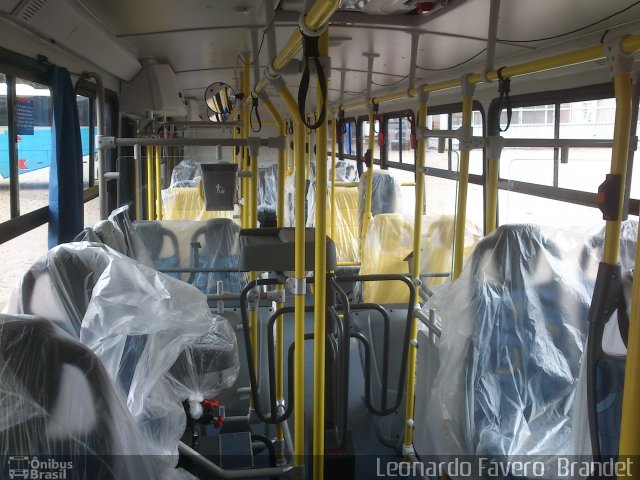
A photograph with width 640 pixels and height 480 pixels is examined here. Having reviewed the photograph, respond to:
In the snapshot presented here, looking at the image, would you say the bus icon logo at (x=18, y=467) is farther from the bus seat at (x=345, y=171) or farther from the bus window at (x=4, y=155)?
the bus seat at (x=345, y=171)

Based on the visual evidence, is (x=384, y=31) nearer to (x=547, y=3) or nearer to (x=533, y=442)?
(x=547, y=3)

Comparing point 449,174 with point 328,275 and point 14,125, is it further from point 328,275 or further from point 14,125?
point 14,125

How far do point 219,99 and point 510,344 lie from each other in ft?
11.9

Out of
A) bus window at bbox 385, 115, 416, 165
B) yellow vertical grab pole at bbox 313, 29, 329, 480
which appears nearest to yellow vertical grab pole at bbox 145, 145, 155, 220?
bus window at bbox 385, 115, 416, 165

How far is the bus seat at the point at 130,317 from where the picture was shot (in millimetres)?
1782

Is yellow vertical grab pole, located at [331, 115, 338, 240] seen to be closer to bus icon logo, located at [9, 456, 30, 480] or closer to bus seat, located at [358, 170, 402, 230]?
bus seat, located at [358, 170, 402, 230]

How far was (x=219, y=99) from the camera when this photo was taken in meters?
5.02

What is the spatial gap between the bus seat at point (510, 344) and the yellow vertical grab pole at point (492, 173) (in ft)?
0.95

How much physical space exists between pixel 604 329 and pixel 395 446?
7.26ft

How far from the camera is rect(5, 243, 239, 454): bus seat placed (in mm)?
1782

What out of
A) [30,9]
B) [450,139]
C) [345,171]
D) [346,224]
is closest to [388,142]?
[346,224]

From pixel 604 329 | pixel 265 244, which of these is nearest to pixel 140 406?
pixel 265 244

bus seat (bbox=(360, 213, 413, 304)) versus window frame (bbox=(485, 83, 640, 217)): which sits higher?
window frame (bbox=(485, 83, 640, 217))

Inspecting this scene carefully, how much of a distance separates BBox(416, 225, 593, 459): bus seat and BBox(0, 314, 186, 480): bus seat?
1206mm
